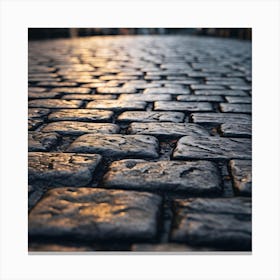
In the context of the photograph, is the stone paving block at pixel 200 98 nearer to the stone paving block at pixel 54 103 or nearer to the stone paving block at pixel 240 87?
the stone paving block at pixel 240 87

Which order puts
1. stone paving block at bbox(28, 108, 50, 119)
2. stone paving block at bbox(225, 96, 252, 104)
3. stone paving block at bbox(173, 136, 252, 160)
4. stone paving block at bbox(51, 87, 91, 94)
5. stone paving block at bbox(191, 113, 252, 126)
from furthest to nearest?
1. stone paving block at bbox(51, 87, 91, 94)
2. stone paving block at bbox(225, 96, 252, 104)
3. stone paving block at bbox(28, 108, 50, 119)
4. stone paving block at bbox(191, 113, 252, 126)
5. stone paving block at bbox(173, 136, 252, 160)

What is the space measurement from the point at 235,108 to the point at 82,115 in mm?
1290

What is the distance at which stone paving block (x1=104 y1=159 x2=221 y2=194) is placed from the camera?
1.40 meters

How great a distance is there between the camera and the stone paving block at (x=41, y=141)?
72.0 inches

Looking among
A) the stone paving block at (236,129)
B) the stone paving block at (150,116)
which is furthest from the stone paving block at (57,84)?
the stone paving block at (236,129)

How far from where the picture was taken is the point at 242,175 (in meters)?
1.50

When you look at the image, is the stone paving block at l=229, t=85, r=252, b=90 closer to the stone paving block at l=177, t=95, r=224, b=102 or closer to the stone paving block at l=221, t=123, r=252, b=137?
the stone paving block at l=177, t=95, r=224, b=102

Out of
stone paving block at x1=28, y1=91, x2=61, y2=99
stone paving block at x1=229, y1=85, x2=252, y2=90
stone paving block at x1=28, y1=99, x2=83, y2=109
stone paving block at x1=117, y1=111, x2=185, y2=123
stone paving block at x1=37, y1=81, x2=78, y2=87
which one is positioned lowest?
stone paving block at x1=117, y1=111, x2=185, y2=123

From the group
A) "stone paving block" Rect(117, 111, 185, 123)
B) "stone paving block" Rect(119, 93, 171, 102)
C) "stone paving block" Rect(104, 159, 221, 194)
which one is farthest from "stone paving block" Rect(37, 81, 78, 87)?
"stone paving block" Rect(104, 159, 221, 194)

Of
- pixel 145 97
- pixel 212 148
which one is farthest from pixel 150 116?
pixel 212 148

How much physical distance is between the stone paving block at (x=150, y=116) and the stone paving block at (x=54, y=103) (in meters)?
0.55

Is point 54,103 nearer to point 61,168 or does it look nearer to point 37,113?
point 37,113

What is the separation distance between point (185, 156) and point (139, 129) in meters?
0.54
